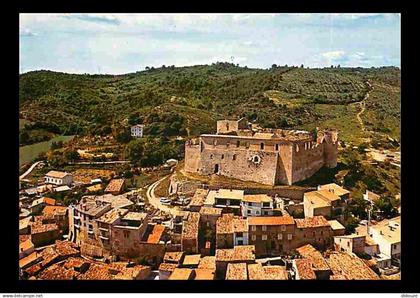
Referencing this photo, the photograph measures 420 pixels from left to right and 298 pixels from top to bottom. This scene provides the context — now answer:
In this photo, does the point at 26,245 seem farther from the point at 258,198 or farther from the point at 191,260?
the point at 258,198

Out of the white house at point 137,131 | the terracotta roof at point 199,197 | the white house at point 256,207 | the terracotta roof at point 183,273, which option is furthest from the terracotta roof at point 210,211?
the white house at point 137,131

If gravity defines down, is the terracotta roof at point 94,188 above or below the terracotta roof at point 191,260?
above

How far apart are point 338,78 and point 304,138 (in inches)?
381

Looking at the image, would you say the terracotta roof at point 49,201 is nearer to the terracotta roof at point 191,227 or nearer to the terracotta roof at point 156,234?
the terracotta roof at point 156,234

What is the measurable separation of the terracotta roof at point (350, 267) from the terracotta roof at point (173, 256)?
191 centimetres

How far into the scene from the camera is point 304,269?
556cm

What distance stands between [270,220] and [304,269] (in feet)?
4.48

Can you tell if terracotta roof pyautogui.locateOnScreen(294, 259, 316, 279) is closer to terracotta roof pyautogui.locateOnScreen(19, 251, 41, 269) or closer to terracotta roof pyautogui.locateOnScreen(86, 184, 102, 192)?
terracotta roof pyautogui.locateOnScreen(19, 251, 41, 269)

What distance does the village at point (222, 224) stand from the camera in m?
5.79

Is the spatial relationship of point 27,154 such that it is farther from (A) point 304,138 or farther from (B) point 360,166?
(B) point 360,166

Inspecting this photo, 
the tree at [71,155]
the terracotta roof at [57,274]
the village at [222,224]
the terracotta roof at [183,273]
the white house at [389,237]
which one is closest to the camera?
the terracotta roof at [183,273]

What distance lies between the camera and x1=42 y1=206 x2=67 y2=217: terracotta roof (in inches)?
308

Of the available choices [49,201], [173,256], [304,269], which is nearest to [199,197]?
[173,256]
